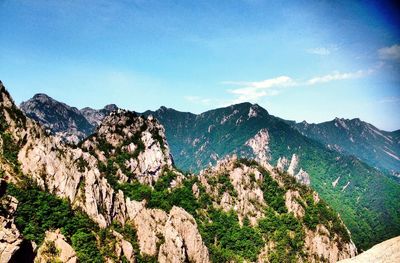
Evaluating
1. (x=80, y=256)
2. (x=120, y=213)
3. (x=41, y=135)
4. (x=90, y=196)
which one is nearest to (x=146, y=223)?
(x=120, y=213)

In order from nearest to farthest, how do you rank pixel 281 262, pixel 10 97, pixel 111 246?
pixel 111 246
pixel 10 97
pixel 281 262

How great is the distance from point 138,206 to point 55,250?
41.0 metres

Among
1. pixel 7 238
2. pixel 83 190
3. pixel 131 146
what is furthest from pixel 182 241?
pixel 7 238

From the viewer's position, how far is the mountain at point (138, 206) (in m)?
79.9

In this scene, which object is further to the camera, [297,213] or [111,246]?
[297,213]

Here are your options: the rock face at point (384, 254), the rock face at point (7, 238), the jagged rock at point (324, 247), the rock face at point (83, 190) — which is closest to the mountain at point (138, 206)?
the rock face at point (7, 238)

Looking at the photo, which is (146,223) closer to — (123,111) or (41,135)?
(41,135)

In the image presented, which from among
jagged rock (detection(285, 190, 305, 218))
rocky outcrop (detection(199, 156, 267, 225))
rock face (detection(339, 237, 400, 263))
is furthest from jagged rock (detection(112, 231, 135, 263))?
jagged rock (detection(285, 190, 305, 218))

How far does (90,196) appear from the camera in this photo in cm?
9638

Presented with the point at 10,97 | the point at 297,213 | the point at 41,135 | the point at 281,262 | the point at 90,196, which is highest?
the point at 10,97

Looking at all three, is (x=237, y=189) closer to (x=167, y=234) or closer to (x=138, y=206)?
(x=167, y=234)

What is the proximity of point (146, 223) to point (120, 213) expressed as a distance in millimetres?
8183

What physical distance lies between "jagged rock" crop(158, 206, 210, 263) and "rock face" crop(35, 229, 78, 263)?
33071mm

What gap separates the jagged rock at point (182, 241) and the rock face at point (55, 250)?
33071mm
